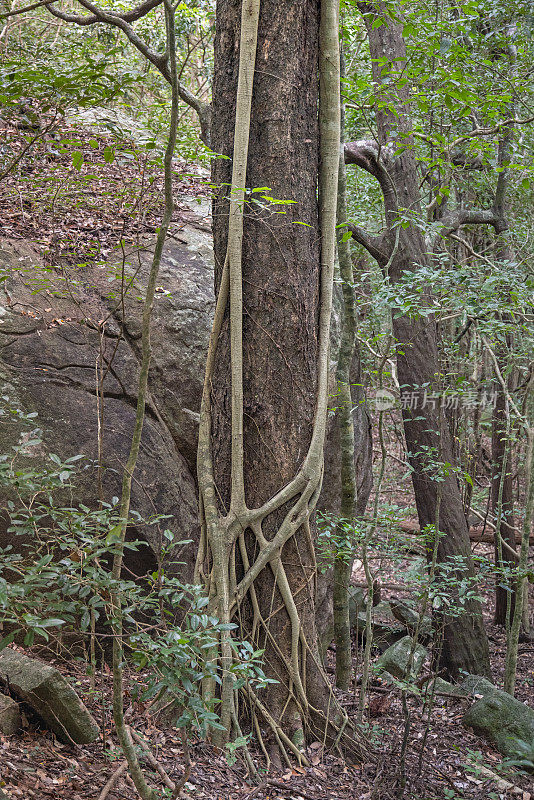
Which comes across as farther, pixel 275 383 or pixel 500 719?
pixel 500 719

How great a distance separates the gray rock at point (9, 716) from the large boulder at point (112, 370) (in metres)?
1.29

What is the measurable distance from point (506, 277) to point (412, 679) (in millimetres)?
2545

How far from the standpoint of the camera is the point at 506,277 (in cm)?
402

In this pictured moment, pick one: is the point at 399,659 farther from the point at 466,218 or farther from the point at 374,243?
the point at 466,218

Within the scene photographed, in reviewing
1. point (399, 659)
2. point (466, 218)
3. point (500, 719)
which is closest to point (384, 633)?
point (399, 659)

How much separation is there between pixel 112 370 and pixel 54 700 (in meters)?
2.27

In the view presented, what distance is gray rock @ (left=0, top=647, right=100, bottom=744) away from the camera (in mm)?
2488

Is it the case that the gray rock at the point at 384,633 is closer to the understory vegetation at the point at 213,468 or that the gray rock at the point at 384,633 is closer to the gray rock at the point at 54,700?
the understory vegetation at the point at 213,468

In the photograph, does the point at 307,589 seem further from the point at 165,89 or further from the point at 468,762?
the point at 165,89

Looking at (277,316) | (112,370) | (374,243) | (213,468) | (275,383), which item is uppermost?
(374,243)

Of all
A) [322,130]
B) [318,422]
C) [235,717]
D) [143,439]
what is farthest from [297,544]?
[322,130]

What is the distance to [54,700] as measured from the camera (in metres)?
2.48

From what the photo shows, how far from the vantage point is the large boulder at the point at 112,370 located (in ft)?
12.6

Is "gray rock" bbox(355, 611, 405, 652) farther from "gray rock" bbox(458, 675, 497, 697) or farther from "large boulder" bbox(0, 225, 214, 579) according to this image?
"large boulder" bbox(0, 225, 214, 579)
